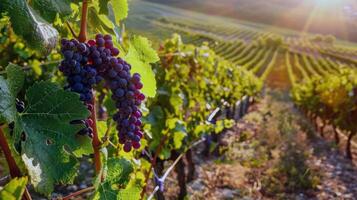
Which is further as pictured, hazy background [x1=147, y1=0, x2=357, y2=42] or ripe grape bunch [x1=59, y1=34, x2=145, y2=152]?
hazy background [x1=147, y1=0, x2=357, y2=42]

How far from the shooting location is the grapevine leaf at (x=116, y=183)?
1.43 m

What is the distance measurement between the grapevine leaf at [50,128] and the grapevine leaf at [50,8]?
0.17 m

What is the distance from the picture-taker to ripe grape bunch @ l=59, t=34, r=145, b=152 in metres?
1.29

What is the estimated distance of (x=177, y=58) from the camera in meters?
5.14

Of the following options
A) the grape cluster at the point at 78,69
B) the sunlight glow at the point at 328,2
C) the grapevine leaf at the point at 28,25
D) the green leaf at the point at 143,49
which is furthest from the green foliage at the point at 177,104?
the sunlight glow at the point at 328,2

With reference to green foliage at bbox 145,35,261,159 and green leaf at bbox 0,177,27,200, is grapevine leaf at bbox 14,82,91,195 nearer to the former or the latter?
green leaf at bbox 0,177,27,200

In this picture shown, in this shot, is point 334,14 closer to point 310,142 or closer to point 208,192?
point 310,142

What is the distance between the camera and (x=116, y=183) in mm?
1577

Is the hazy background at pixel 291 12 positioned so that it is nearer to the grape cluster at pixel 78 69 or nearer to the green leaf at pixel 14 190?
the grape cluster at pixel 78 69

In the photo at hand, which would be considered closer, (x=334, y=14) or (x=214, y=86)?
(x=214, y=86)

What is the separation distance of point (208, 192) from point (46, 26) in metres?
5.18

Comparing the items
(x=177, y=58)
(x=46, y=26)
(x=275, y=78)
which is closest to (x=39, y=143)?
(x=46, y=26)

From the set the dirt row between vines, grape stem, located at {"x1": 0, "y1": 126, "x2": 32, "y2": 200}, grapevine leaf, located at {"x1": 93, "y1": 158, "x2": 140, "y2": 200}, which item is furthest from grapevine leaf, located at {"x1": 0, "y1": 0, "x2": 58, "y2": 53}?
the dirt row between vines

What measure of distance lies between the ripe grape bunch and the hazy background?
8579 cm
